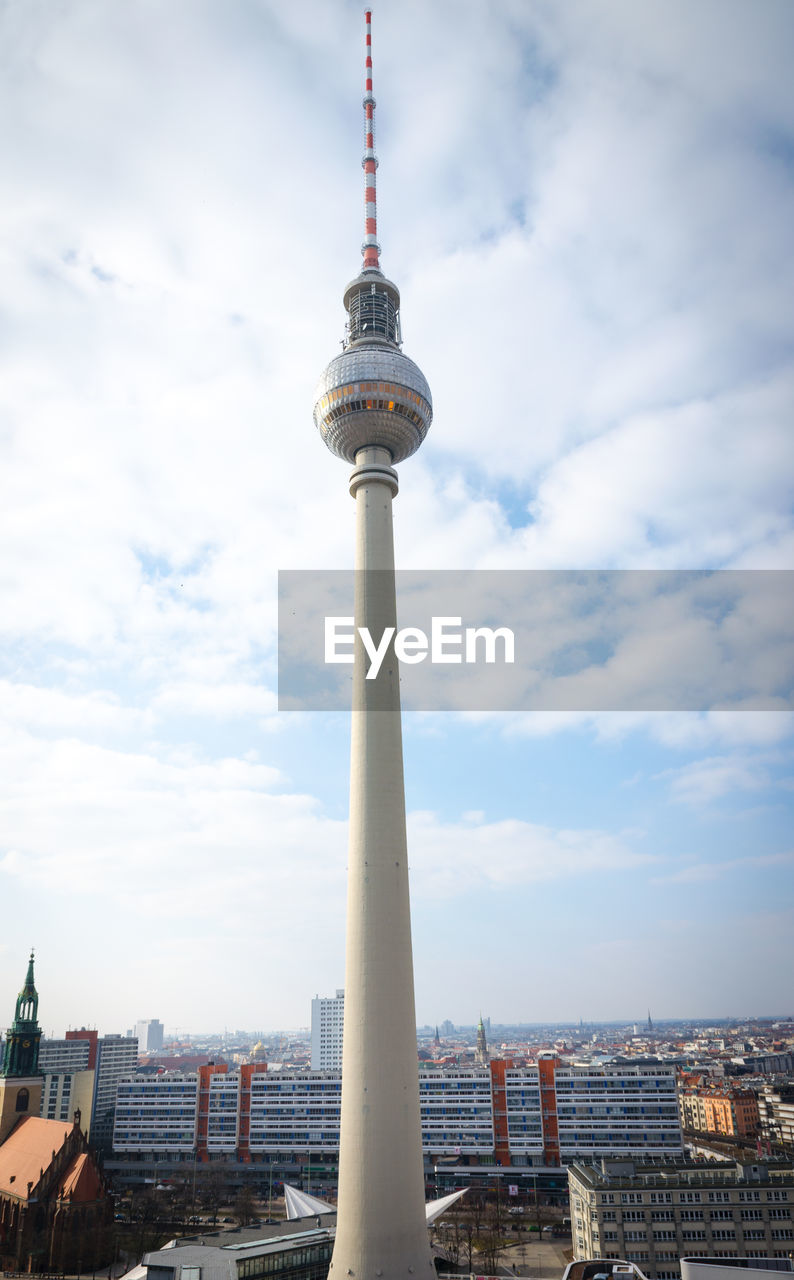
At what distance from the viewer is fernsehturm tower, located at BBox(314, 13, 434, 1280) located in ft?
129

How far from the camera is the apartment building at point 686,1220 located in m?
52.7

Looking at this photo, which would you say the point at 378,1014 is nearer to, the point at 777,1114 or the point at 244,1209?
the point at 244,1209

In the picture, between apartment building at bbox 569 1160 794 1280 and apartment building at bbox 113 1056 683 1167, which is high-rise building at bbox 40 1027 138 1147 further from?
apartment building at bbox 569 1160 794 1280

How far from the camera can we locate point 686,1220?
53250 mm

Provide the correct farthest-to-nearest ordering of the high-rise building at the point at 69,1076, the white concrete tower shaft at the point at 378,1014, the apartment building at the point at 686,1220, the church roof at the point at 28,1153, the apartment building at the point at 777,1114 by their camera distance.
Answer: the apartment building at the point at 777,1114, the high-rise building at the point at 69,1076, the church roof at the point at 28,1153, the apartment building at the point at 686,1220, the white concrete tower shaft at the point at 378,1014

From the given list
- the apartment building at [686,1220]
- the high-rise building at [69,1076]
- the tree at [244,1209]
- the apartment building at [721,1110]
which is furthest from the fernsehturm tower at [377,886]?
the apartment building at [721,1110]

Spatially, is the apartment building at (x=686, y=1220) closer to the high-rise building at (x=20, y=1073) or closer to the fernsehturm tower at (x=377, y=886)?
the fernsehturm tower at (x=377, y=886)

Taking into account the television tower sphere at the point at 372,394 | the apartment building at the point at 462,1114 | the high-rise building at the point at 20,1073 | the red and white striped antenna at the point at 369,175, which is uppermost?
the red and white striped antenna at the point at 369,175

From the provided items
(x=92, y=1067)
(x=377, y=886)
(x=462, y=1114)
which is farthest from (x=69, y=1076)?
(x=377, y=886)

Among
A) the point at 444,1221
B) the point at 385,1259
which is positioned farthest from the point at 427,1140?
the point at 385,1259

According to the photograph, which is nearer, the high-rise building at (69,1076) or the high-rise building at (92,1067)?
the high-rise building at (69,1076)

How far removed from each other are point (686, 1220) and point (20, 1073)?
5843cm

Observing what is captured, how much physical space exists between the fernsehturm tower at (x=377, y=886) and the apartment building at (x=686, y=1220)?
1987cm

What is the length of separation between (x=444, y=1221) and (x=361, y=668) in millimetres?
56843
